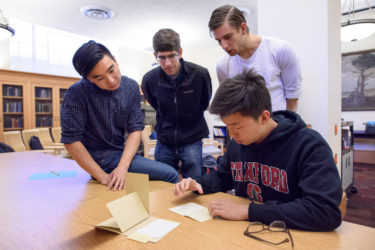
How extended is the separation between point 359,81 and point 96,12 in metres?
5.50

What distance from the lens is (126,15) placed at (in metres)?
4.92

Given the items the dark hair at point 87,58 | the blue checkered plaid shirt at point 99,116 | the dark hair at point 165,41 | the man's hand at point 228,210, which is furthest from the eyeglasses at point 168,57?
the man's hand at point 228,210

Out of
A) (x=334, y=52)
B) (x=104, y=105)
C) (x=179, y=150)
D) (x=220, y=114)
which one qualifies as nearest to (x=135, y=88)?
(x=104, y=105)

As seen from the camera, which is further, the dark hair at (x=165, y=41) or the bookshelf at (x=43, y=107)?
the bookshelf at (x=43, y=107)

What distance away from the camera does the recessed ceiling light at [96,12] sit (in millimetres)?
4527

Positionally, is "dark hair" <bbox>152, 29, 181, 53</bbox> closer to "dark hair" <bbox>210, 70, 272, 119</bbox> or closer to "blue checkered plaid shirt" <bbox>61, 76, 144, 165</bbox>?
"blue checkered plaid shirt" <bbox>61, 76, 144, 165</bbox>

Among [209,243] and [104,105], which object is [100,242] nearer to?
[209,243]

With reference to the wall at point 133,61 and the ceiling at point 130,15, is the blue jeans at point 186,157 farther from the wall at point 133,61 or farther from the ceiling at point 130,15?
the wall at point 133,61

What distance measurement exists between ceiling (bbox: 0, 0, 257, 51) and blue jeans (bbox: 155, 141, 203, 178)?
3578 mm

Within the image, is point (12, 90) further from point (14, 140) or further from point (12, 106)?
point (14, 140)

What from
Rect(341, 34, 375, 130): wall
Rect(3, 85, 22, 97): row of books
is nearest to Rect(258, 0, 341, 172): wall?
Rect(341, 34, 375, 130): wall

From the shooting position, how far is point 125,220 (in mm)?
732

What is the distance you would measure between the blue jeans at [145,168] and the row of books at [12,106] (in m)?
5.46

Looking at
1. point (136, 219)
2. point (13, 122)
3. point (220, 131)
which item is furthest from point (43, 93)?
point (136, 219)
